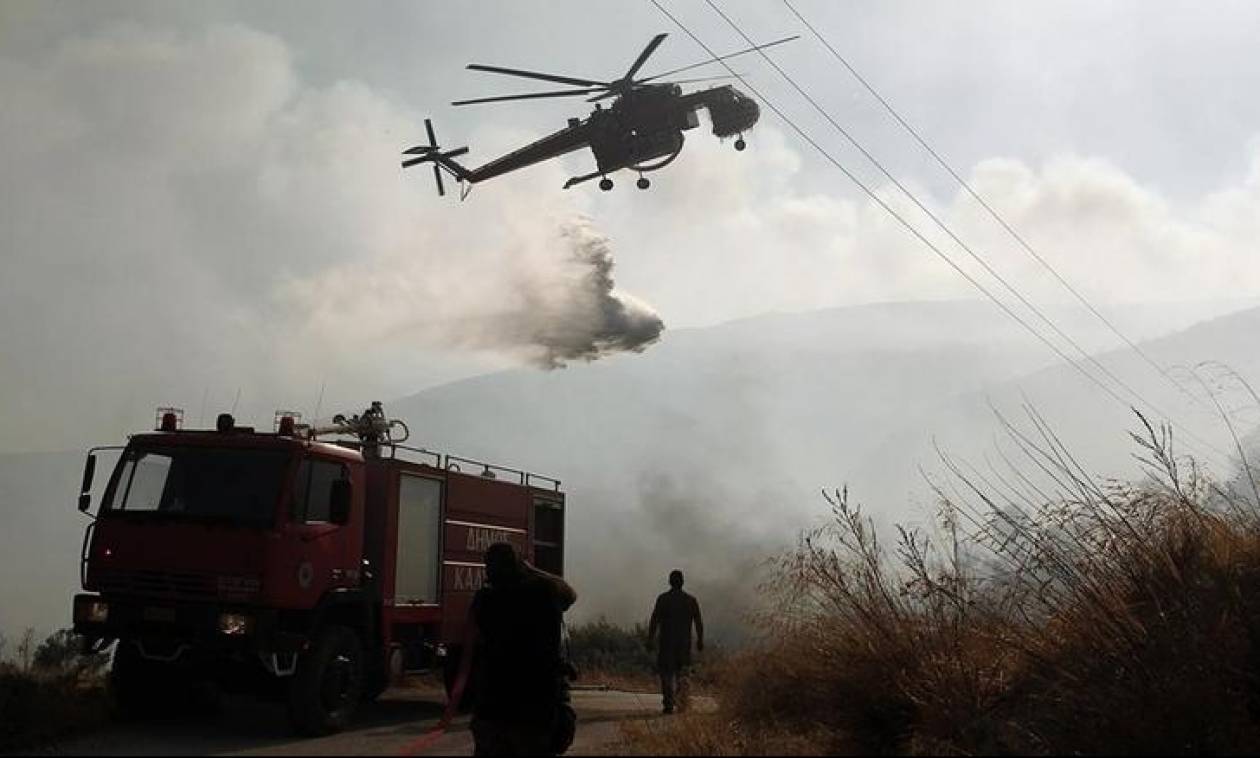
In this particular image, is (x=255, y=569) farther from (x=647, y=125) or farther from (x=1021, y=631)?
(x=647, y=125)

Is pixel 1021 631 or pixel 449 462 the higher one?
pixel 449 462

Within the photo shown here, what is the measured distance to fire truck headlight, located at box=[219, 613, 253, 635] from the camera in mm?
8906

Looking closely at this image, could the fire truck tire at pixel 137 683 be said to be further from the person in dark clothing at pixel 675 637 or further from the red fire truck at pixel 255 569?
the person in dark clothing at pixel 675 637

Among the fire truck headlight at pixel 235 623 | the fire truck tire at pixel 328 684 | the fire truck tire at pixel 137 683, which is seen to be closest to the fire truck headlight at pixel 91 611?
the fire truck tire at pixel 137 683

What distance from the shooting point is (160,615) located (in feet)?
29.5

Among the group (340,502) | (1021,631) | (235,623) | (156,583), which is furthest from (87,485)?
(1021,631)

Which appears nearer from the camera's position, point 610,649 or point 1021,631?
point 1021,631

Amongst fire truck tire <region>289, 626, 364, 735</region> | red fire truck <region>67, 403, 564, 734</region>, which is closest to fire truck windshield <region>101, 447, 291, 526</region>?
red fire truck <region>67, 403, 564, 734</region>

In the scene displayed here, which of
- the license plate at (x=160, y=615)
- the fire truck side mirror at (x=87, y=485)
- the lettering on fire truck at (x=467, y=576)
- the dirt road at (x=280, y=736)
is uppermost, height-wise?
the fire truck side mirror at (x=87, y=485)

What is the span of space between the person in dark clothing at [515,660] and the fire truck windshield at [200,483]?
3498 millimetres

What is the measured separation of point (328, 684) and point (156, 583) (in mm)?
1863

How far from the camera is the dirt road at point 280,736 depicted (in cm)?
822

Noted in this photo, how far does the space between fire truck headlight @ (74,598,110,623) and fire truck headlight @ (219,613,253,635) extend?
45.6 inches

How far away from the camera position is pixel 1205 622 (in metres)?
8.12
